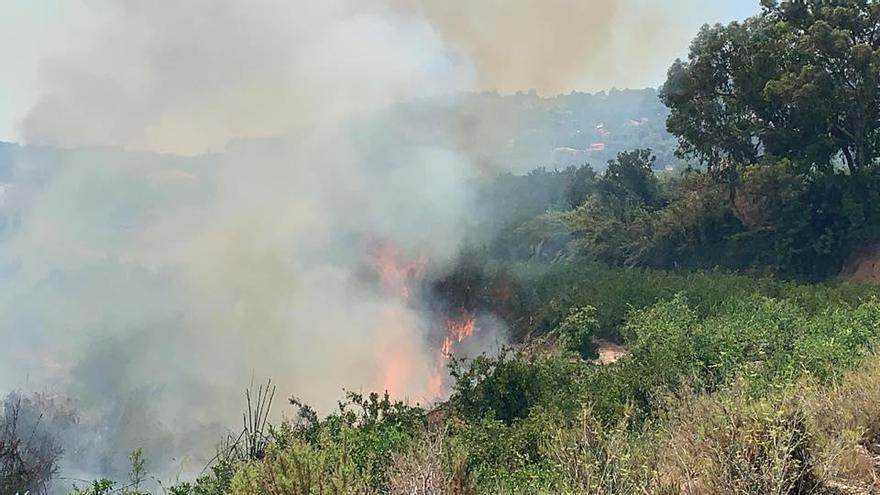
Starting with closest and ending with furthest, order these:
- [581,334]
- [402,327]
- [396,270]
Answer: [581,334] → [402,327] → [396,270]

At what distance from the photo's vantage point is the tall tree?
19.3 m

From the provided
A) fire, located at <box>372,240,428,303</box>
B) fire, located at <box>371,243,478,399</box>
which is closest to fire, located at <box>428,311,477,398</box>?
fire, located at <box>371,243,478,399</box>

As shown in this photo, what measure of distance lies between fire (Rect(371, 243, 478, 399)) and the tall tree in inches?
390

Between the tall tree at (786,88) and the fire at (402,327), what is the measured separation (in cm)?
992

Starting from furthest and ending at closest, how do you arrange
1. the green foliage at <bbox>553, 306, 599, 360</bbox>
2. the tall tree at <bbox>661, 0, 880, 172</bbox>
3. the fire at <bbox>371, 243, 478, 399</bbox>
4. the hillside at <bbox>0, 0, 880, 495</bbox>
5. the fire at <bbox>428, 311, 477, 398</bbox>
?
the tall tree at <bbox>661, 0, 880, 172</bbox> < the fire at <bbox>371, 243, 478, 399</bbox> < the fire at <bbox>428, 311, 477, 398</bbox> < the green foliage at <bbox>553, 306, 599, 360</bbox> < the hillside at <bbox>0, 0, 880, 495</bbox>

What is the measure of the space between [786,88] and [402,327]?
13.0 meters

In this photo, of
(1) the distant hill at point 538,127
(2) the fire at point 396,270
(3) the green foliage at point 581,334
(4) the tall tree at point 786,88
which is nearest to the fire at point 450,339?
(2) the fire at point 396,270

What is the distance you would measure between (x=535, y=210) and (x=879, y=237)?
48.0ft

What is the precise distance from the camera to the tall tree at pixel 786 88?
19266mm

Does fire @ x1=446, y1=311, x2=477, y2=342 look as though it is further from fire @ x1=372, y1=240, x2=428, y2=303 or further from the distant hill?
the distant hill

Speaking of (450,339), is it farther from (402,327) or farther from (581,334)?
(581,334)

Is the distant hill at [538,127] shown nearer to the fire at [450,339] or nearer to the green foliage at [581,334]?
the fire at [450,339]

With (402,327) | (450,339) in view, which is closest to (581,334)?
(450,339)

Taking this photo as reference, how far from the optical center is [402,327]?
19.8 meters
